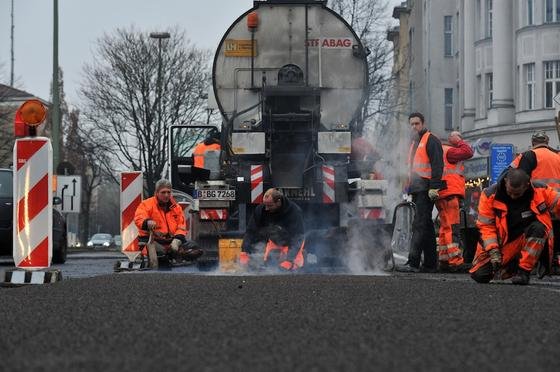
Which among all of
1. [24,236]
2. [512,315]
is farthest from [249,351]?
[24,236]

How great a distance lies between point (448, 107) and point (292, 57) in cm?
4423

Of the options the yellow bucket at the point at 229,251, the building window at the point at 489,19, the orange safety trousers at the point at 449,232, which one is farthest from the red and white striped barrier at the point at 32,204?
the building window at the point at 489,19

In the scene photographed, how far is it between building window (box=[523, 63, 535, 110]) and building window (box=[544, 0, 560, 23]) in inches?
74.1

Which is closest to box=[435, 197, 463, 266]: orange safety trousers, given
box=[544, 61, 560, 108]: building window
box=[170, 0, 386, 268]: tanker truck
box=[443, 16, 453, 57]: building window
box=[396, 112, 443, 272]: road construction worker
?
box=[396, 112, 443, 272]: road construction worker

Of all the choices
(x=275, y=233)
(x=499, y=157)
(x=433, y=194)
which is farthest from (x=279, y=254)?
(x=499, y=157)

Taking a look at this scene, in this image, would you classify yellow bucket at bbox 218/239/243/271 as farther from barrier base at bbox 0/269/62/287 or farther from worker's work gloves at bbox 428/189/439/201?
barrier base at bbox 0/269/62/287

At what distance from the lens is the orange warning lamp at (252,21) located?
1730cm

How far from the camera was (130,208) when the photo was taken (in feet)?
58.6

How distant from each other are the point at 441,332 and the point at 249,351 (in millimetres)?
1331

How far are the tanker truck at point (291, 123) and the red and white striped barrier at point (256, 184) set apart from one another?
0.04ft

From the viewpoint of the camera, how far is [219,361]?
5887 millimetres

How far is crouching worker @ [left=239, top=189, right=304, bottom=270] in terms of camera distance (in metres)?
15.3

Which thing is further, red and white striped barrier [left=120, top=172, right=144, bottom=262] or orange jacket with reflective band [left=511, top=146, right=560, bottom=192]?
red and white striped barrier [left=120, top=172, right=144, bottom=262]

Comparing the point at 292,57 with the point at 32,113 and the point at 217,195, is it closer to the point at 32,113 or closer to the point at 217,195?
the point at 217,195
